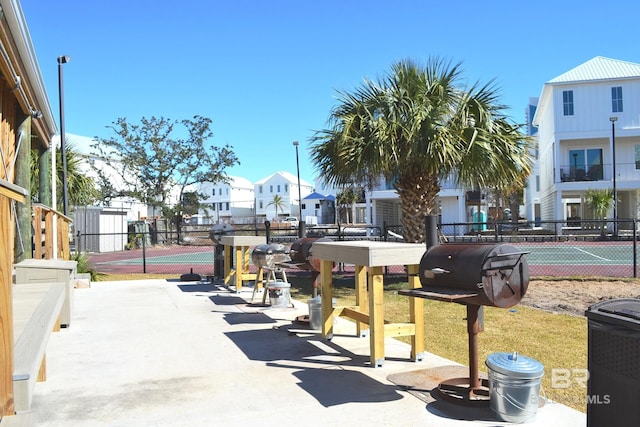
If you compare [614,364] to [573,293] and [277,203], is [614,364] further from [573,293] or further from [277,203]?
[277,203]

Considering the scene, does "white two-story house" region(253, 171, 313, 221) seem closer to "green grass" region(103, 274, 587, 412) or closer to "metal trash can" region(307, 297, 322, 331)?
"green grass" region(103, 274, 587, 412)

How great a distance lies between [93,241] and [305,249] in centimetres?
2543

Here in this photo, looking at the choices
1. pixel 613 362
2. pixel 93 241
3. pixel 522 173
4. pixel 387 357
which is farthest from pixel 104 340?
pixel 93 241

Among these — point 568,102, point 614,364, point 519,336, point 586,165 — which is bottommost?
point 519,336

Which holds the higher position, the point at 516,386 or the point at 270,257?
the point at 270,257

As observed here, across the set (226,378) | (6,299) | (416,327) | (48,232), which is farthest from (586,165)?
(6,299)

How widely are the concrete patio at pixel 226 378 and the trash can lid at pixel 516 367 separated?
39 centimetres

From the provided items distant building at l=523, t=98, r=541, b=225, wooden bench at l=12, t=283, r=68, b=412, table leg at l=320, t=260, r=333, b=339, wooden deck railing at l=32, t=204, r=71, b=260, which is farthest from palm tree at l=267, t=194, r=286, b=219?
table leg at l=320, t=260, r=333, b=339

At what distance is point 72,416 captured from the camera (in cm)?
413

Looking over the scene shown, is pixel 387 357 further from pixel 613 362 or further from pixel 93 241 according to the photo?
pixel 93 241

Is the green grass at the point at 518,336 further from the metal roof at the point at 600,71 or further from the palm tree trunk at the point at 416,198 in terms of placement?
the metal roof at the point at 600,71

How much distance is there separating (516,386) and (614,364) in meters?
1.01

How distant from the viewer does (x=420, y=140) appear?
10.7 meters

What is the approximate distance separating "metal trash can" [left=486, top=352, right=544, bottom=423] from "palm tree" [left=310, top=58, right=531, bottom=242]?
708cm
